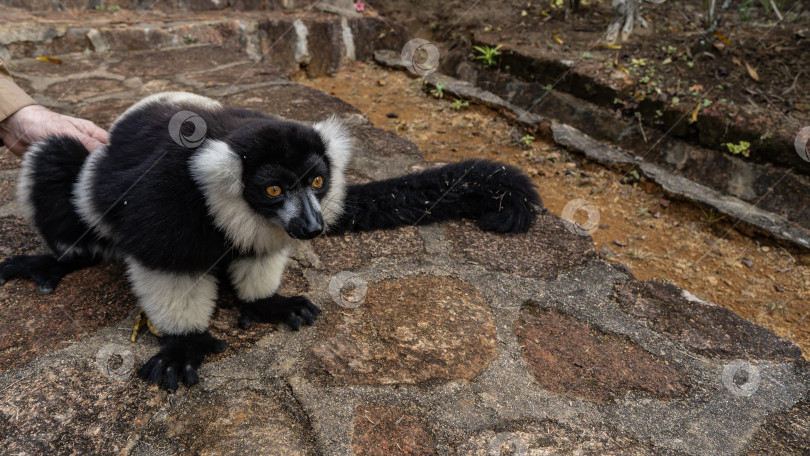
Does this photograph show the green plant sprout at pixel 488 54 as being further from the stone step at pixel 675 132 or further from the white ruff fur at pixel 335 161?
the white ruff fur at pixel 335 161

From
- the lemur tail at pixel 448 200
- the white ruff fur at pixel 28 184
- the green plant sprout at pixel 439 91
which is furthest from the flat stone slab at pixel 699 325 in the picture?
the green plant sprout at pixel 439 91

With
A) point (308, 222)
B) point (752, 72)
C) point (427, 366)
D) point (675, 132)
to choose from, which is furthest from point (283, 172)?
point (752, 72)

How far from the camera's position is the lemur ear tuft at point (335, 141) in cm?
275

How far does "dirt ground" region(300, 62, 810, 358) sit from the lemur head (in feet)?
Answer: 8.82

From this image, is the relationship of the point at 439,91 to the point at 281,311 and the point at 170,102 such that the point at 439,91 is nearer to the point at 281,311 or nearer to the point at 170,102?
the point at 170,102

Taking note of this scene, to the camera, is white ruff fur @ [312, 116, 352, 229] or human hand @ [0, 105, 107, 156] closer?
white ruff fur @ [312, 116, 352, 229]

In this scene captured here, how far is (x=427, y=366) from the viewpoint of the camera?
2336 millimetres

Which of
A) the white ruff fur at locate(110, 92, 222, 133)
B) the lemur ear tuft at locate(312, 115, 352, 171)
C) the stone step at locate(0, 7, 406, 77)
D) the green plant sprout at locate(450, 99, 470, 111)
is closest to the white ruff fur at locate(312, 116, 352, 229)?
the lemur ear tuft at locate(312, 115, 352, 171)

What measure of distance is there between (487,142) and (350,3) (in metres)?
3.60

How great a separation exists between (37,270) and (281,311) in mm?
1271

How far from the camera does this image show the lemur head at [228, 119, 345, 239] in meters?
2.34

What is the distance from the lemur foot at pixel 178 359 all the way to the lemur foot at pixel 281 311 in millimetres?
206

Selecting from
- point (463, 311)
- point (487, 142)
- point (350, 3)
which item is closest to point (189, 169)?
point (463, 311)

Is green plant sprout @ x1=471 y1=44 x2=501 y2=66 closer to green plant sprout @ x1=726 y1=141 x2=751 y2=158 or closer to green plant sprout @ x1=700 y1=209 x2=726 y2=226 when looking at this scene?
green plant sprout @ x1=726 y1=141 x2=751 y2=158
